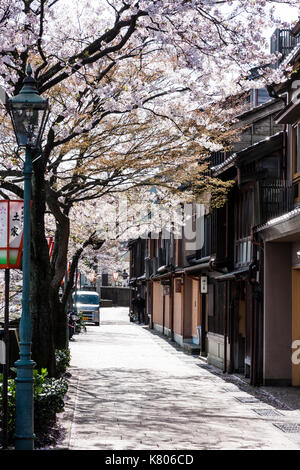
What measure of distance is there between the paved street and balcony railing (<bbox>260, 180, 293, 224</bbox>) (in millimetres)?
4176

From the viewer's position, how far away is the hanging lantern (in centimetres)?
1027

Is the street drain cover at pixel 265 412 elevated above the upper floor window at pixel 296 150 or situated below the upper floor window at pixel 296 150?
below

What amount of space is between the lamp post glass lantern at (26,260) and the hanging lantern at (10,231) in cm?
65

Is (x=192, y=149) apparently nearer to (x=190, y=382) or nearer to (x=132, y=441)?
(x=190, y=382)

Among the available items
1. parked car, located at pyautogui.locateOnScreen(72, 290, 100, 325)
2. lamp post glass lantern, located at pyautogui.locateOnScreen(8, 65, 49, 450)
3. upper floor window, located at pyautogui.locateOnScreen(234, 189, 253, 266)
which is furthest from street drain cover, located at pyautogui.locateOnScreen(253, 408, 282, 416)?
parked car, located at pyautogui.locateOnScreen(72, 290, 100, 325)

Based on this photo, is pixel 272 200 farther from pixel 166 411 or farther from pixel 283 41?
pixel 166 411

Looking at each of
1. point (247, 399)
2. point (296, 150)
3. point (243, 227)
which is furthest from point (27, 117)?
point (243, 227)

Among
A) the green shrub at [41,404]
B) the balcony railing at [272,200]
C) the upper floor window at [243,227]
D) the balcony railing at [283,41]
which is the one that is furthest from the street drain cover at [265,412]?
the balcony railing at [283,41]

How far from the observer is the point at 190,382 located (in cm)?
1922

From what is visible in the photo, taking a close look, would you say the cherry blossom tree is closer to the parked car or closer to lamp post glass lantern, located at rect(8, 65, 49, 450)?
lamp post glass lantern, located at rect(8, 65, 49, 450)

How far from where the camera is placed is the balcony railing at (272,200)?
17891 mm

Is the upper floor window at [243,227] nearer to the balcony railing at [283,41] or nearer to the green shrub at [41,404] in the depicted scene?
the balcony railing at [283,41]
